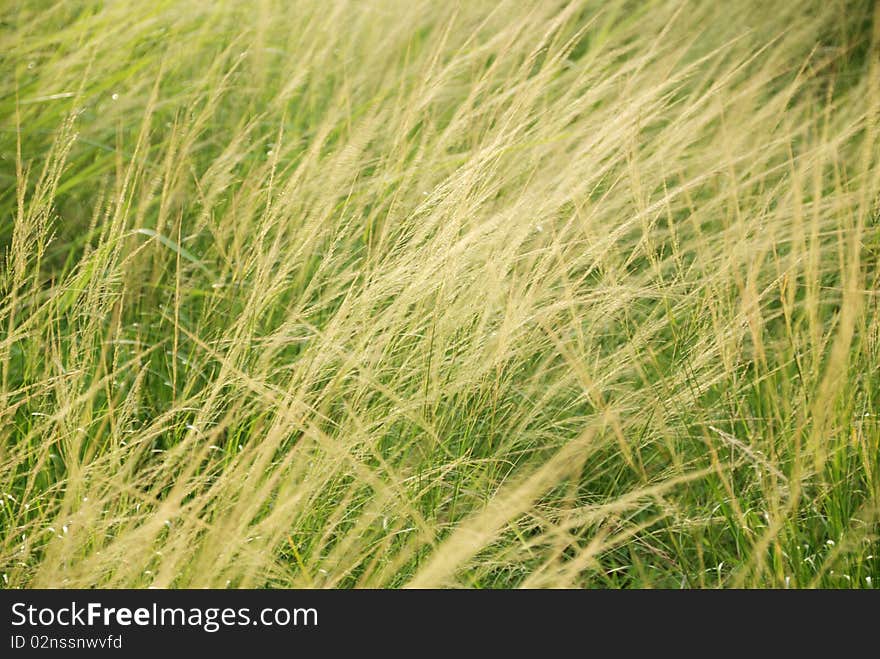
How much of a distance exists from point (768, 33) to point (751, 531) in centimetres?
208

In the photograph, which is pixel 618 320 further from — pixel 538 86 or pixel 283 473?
pixel 283 473

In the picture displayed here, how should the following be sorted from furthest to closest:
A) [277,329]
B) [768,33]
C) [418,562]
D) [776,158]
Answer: [768,33] → [776,158] → [277,329] → [418,562]

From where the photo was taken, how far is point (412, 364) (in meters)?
1.91

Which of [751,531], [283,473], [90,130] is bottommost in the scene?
[751,531]

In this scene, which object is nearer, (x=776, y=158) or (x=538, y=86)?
(x=538, y=86)

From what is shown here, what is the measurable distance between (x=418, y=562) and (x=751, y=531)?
24.9 inches

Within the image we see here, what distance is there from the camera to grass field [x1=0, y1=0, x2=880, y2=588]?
1.70m

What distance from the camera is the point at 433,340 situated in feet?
6.14

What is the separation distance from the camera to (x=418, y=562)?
1695mm

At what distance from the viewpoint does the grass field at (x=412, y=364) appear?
1.70 meters

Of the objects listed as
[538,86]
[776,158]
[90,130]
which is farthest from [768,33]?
[90,130]

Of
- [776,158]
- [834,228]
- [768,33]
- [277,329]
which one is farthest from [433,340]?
[768,33]
